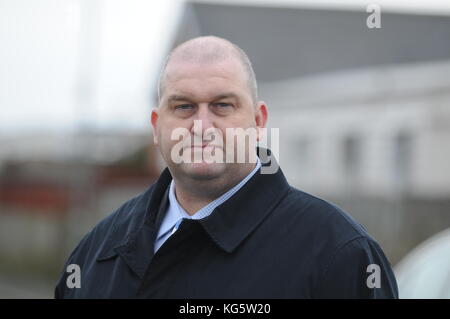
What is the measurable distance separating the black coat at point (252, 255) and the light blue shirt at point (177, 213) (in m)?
0.03

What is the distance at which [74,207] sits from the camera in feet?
72.4

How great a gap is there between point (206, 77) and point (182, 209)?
1.49ft

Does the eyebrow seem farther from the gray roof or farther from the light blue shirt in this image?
the gray roof

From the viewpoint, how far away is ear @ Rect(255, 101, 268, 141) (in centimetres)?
251

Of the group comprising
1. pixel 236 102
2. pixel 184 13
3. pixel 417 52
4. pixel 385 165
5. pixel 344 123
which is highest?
pixel 184 13

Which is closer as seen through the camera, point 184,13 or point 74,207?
point 74,207

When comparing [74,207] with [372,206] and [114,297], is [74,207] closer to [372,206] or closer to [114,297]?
[372,206]

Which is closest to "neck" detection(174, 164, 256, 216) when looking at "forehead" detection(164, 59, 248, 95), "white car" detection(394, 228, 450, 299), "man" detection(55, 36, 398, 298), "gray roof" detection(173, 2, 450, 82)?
"man" detection(55, 36, 398, 298)

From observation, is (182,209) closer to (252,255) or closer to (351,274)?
(252,255)

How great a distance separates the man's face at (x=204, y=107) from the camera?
233 cm

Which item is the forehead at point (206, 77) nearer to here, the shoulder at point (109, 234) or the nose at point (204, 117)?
the nose at point (204, 117)

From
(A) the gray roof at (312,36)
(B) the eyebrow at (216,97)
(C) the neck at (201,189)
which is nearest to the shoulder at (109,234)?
(C) the neck at (201,189)

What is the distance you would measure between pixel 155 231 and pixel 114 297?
26 cm
